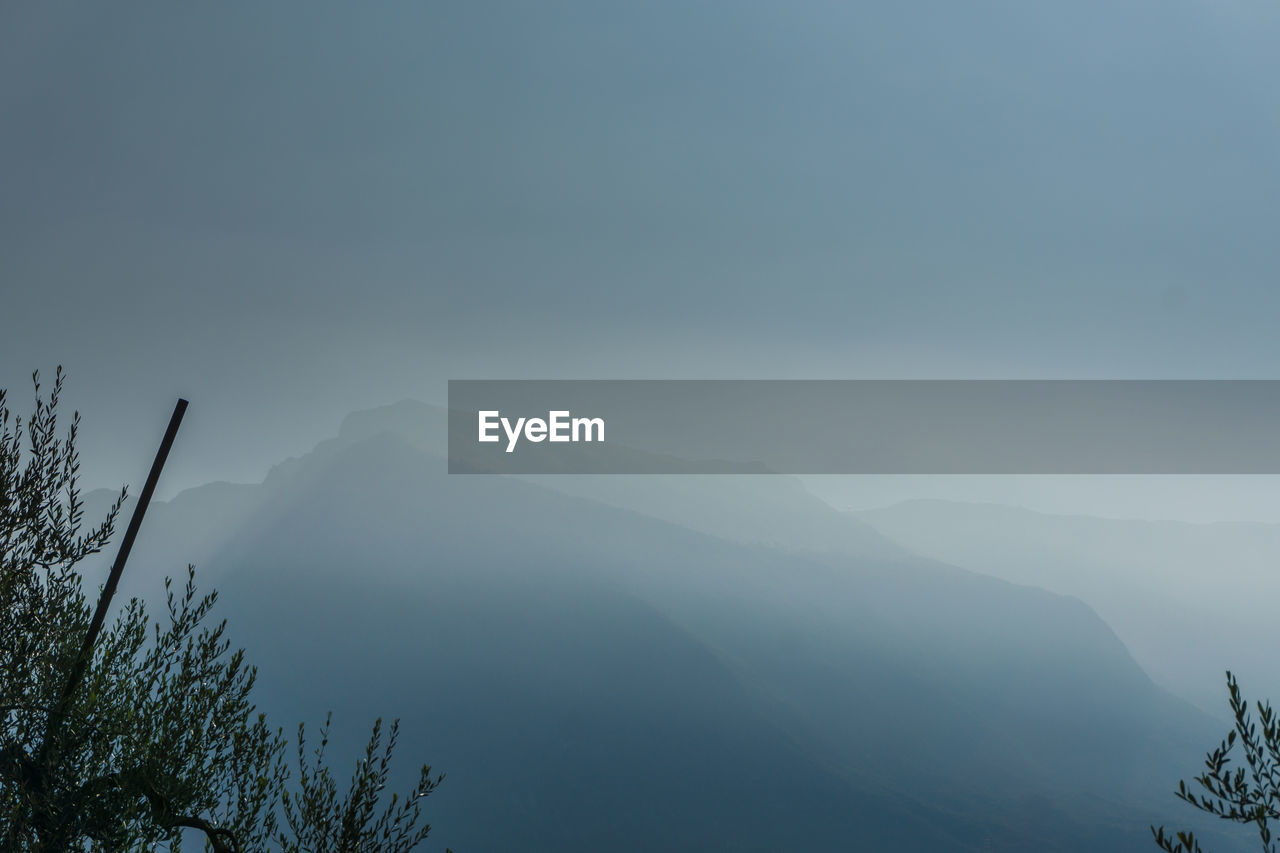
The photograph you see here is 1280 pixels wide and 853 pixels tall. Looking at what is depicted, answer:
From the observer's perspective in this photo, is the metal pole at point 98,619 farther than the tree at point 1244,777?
Yes

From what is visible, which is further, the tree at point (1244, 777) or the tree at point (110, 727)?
the tree at point (110, 727)

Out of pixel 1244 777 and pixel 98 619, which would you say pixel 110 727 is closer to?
pixel 98 619

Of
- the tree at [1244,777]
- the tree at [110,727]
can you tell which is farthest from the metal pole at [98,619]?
the tree at [1244,777]

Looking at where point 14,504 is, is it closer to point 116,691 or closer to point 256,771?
point 116,691

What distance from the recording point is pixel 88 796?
440 inches

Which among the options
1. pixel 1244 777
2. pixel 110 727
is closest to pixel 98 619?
pixel 110 727

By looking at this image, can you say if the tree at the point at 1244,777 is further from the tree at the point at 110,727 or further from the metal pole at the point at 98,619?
the metal pole at the point at 98,619

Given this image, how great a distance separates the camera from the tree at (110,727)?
11141 mm

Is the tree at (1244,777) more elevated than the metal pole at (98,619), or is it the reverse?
the metal pole at (98,619)

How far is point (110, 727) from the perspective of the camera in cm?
1215

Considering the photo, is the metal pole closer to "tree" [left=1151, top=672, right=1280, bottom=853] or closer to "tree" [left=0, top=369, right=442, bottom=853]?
"tree" [left=0, top=369, right=442, bottom=853]

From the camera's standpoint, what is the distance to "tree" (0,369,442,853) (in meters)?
11.1

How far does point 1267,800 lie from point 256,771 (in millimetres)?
15927

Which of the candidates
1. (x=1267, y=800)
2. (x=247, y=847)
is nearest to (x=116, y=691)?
(x=247, y=847)
